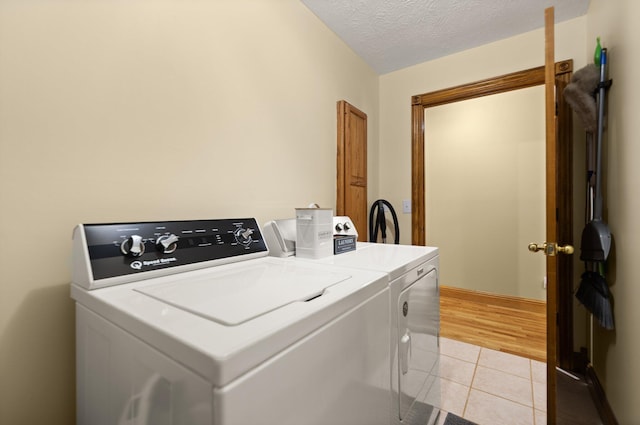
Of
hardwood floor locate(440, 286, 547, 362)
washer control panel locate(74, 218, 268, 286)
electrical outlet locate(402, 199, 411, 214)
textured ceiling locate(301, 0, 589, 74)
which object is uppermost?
textured ceiling locate(301, 0, 589, 74)

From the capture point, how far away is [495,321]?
9.21ft

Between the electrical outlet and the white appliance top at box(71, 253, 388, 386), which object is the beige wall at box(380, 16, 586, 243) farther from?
the white appliance top at box(71, 253, 388, 386)

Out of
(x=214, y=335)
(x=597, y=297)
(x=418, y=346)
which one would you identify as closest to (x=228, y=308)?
(x=214, y=335)

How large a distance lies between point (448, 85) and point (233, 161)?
81.0 inches

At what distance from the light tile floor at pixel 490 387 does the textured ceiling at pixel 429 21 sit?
2.22 metres

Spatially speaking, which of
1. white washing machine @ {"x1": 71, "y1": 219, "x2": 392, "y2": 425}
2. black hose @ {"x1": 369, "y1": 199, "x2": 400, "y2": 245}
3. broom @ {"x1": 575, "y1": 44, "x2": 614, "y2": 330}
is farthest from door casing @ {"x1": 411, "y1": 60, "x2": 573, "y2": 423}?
white washing machine @ {"x1": 71, "y1": 219, "x2": 392, "y2": 425}

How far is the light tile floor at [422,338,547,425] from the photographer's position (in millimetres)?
1531

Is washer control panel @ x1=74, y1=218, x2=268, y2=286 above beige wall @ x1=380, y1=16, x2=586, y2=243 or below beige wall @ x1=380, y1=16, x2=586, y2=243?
below

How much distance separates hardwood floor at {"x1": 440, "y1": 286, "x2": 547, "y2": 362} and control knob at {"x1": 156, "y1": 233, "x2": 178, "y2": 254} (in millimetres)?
2419

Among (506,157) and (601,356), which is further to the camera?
(506,157)

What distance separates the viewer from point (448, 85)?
2.48m

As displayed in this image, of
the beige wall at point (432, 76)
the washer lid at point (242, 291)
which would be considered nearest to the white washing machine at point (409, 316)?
the washer lid at point (242, 291)

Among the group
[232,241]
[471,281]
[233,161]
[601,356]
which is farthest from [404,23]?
[471,281]

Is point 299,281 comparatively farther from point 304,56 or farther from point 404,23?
point 404,23
